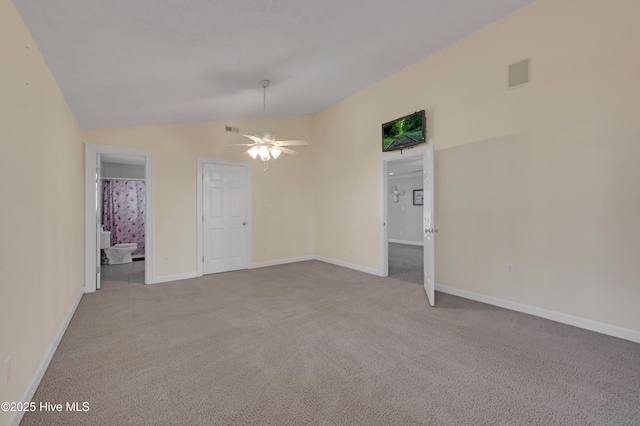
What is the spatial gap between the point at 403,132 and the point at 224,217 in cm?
358

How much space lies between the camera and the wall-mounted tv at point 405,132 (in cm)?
427

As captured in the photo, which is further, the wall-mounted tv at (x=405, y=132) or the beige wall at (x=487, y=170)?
the wall-mounted tv at (x=405, y=132)

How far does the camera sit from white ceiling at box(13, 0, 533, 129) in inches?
77.3

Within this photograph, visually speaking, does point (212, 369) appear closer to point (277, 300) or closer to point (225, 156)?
point (277, 300)

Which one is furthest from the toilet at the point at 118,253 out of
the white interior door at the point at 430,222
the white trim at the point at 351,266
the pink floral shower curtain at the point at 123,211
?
the white interior door at the point at 430,222

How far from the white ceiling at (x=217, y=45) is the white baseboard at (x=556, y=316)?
3.38 meters

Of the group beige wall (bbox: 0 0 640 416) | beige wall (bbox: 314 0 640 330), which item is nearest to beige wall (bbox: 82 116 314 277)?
beige wall (bbox: 0 0 640 416)

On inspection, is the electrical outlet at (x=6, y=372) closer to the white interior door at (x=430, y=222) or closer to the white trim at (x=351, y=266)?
the white interior door at (x=430, y=222)

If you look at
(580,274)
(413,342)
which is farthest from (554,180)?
(413,342)

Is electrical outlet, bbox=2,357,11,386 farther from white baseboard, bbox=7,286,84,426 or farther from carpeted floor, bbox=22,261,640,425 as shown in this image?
carpeted floor, bbox=22,261,640,425

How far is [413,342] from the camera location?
2.59 metres

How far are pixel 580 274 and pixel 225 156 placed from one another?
5427 mm

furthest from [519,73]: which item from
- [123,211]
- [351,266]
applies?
[123,211]

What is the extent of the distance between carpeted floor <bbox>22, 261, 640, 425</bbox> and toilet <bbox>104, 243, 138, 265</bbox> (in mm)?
3148
